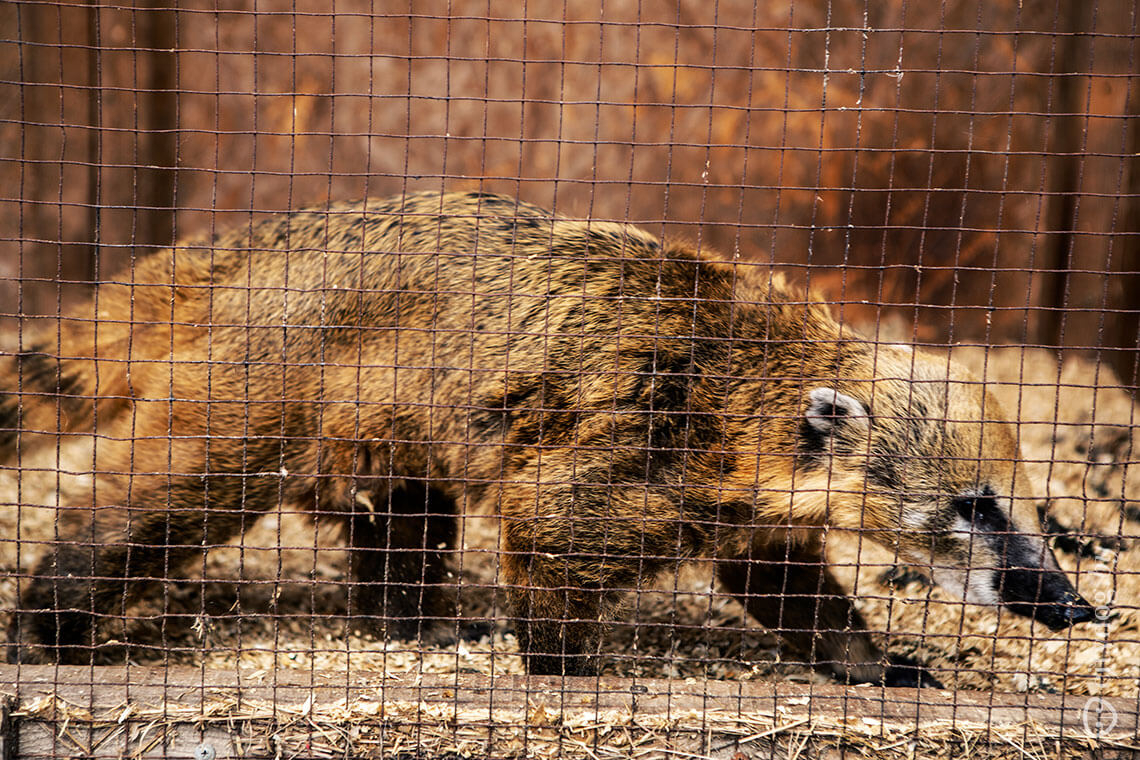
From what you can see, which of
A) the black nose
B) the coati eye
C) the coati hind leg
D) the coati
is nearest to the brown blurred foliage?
the coati

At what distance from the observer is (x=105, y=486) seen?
4168 mm

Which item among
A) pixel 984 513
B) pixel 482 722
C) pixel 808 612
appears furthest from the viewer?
pixel 808 612

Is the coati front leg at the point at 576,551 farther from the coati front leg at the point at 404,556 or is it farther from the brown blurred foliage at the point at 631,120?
the brown blurred foliage at the point at 631,120

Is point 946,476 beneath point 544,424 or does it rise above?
beneath

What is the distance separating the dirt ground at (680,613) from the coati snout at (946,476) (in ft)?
0.49

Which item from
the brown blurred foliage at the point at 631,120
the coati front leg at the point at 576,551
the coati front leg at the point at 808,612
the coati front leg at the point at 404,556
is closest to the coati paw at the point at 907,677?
the coati front leg at the point at 808,612

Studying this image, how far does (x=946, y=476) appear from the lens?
12.8ft

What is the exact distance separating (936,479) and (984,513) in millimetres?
234

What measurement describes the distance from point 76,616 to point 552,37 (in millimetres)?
3988

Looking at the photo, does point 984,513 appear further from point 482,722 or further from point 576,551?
point 482,722

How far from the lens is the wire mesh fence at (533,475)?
3.42 m

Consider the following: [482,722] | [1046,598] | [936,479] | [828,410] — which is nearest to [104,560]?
[482,722]

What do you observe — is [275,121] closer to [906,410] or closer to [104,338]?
[104,338]

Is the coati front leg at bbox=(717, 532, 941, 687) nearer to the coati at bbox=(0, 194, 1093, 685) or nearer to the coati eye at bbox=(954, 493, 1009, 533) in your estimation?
the coati at bbox=(0, 194, 1093, 685)
